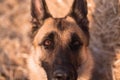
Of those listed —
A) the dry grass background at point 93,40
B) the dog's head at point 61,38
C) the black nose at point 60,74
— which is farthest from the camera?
the dry grass background at point 93,40

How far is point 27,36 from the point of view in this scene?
7871 mm

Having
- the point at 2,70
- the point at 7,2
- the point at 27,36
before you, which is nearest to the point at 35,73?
the point at 2,70

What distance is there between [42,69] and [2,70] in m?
1.53

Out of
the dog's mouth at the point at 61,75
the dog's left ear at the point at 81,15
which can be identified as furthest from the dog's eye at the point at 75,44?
the dog's mouth at the point at 61,75

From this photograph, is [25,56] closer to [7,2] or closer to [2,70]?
[2,70]

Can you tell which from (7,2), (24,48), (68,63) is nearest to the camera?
(68,63)

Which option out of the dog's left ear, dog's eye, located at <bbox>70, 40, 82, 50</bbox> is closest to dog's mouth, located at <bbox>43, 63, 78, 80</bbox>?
dog's eye, located at <bbox>70, 40, 82, 50</bbox>

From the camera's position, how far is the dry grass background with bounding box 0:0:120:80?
675 cm

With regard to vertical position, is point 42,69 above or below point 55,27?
below

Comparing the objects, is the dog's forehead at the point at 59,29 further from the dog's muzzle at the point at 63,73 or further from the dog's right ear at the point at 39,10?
the dog's muzzle at the point at 63,73

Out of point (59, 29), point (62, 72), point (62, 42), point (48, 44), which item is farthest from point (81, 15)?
point (62, 72)

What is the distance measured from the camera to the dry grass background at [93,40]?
6750 mm

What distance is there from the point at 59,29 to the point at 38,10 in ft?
1.04

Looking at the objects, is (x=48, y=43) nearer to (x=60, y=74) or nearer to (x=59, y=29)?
(x=59, y=29)
